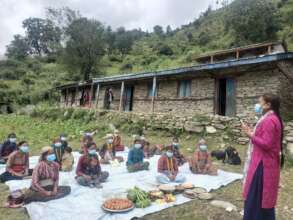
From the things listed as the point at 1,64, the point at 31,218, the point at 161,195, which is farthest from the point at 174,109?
the point at 1,64

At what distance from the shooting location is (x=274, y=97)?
2996mm

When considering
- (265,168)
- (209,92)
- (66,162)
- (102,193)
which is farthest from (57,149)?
(209,92)

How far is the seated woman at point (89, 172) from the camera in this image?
5.55m

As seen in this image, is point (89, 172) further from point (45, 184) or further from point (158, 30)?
point (158, 30)

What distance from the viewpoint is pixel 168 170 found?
20.6 feet

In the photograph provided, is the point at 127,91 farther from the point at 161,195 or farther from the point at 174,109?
the point at 161,195

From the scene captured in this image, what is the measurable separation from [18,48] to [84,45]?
36.0 meters

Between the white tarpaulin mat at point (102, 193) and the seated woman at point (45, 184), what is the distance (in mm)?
134

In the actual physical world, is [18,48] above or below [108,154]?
above

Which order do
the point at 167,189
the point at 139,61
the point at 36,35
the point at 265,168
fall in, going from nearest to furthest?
the point at 265,168
the point at 167,189
the point at 139,61
the point at 36,35

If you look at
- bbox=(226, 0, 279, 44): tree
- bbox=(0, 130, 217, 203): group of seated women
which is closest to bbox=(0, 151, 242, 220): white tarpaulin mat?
bbox=(0, 130, 217, 203): group of seated women

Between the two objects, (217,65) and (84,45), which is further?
(84,45)

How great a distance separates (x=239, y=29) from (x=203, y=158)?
25.9 m

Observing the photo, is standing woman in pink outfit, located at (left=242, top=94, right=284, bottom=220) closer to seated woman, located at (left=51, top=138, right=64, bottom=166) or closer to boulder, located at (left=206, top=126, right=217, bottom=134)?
seated woman, located at (left=51, top=138, right=64, bottom=166)
